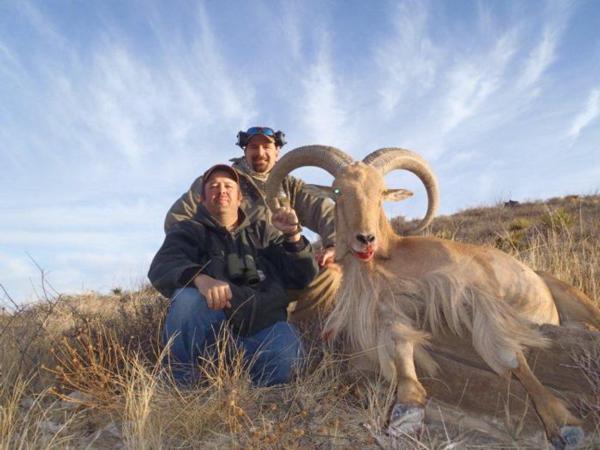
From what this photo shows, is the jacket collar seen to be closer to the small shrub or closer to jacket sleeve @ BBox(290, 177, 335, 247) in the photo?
jacket sleeve @ BBox(290, 177, 335, 247)

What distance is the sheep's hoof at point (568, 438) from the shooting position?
2954 millimetres

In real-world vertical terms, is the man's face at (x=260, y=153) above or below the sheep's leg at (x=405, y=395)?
above

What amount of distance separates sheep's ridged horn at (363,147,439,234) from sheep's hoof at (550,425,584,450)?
2.54m

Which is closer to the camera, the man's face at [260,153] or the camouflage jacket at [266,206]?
the camouflage jacket at [266,206]

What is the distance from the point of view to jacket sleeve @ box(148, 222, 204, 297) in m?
4.19

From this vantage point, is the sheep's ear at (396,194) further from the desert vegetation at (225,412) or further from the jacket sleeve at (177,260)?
the jacket sleeve at (177,260)

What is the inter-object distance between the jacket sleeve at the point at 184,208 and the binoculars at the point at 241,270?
1.72 metres

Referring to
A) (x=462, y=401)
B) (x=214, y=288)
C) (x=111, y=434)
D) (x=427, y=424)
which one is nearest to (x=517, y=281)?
(x=462, y=401)

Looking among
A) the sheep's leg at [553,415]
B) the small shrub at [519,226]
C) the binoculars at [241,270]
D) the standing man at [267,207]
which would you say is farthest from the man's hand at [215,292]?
the small shrub at [519,226]

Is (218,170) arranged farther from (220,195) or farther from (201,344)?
(201,344)

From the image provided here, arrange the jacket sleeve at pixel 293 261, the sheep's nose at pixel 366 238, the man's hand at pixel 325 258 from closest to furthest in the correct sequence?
Result: the sheep's nose at pixel 366 238 < the jacket sleeve at pixel 293 261 < the man's hand at pixel 325 258

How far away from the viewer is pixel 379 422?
325 cm

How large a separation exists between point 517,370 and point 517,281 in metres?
1.32

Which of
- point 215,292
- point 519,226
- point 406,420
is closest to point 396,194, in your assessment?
point 215,292
